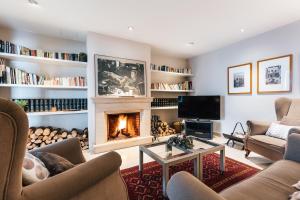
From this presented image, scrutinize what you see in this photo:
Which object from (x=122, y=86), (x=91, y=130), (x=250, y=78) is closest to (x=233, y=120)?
(x=250, y=78)

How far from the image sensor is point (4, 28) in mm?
2682

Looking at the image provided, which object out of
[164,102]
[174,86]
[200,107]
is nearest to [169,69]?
[174,86]

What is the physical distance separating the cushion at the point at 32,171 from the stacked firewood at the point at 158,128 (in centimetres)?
300

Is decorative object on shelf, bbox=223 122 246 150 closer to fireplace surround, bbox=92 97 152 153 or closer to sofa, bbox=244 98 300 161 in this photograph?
sofa, bbox=244 98 300 161

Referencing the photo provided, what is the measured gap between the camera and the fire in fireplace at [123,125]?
334cm

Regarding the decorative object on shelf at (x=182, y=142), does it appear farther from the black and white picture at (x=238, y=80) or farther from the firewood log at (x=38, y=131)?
the firewood log at (x=38, y=131)

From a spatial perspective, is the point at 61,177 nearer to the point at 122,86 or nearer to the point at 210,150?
the point at 210,150

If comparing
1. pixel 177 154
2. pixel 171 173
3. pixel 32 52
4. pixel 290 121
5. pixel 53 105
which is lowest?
pixel 171 173

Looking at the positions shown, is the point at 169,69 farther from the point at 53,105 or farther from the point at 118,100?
the point at 53,105

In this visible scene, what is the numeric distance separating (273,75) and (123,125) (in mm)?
3226

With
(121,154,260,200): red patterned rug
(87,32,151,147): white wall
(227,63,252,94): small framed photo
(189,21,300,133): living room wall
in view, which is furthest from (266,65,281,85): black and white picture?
(87,32,151,147): white wall

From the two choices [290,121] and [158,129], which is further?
[158,129]

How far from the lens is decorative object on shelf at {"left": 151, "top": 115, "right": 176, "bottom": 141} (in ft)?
12.8

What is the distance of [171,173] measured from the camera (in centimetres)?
214
